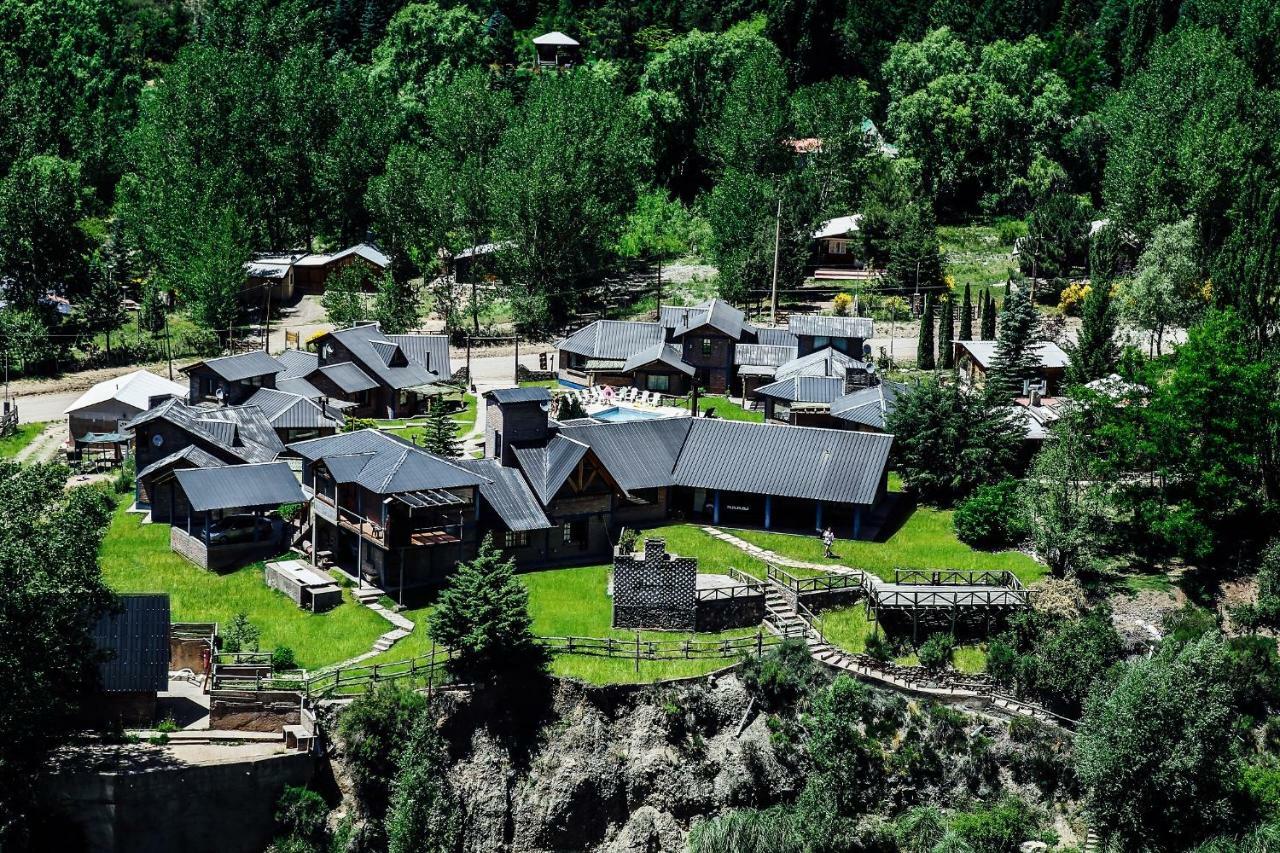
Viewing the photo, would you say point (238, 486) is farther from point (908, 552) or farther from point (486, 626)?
point (908, 552)

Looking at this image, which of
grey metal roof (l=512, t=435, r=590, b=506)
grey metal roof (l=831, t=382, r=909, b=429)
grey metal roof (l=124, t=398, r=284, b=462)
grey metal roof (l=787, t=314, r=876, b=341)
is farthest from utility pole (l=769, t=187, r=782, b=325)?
grey metal roof (l=124, t=398, r=284, b=462)

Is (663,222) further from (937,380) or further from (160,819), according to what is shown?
(160,819)

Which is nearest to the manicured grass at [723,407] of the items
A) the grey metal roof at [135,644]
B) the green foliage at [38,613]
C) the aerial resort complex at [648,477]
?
the aerial resort complex at [648,477]

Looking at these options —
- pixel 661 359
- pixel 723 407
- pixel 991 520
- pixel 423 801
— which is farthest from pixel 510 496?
pixel 661 359

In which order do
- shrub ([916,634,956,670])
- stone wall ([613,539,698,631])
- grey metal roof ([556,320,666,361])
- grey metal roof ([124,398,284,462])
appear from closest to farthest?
stone wall ([613,539,698,631]) → shrub ([916,634,956,670]) → grey metal roof ([124,398,284,462]) → grey metal roof ([556,320,666,361])

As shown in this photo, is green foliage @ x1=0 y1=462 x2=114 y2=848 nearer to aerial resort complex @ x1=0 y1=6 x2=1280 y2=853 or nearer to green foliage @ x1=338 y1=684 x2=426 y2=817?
aerial resort complex @ x1=0 y1=6 x2=1280 y2=853

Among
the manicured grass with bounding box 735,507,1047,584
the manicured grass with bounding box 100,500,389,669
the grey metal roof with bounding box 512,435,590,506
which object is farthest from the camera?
the manicured grass with bounding box 735,507,1047,584

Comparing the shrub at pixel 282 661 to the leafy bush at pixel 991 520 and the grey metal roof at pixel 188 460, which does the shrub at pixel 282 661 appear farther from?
the leafy bush at pixel 991 520
